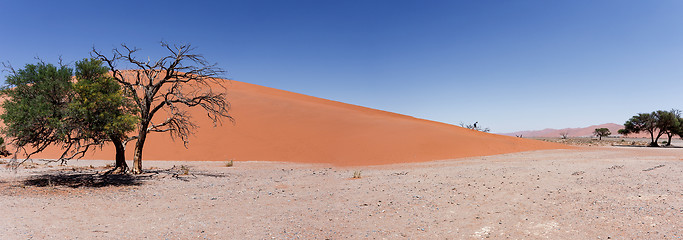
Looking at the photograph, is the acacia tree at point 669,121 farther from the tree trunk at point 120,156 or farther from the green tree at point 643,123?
the tree trunk at point 120,156

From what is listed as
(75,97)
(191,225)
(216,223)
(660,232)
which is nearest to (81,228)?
(191,225)

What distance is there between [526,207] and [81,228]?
8585 millimetres

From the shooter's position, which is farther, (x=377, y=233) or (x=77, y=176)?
(x=77, y=176)

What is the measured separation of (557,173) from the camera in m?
10.9

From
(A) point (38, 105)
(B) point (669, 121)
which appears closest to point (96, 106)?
(A) point (38, 105)

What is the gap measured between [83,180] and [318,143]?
14.9m

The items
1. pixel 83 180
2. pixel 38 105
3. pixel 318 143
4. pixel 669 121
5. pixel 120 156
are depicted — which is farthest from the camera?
pixel 669 121

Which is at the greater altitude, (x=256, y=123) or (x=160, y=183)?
(x=256, y=123)

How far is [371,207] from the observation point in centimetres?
787

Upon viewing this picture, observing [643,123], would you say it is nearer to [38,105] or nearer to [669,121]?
[669,121]

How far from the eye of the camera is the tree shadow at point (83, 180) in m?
11.4

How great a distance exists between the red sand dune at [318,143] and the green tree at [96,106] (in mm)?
10718

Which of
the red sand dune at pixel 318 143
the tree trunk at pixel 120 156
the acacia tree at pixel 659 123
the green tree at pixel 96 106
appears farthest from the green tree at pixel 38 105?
the acacia tree at pixel 659 123

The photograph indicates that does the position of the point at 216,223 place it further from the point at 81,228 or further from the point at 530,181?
the point at 530,181
